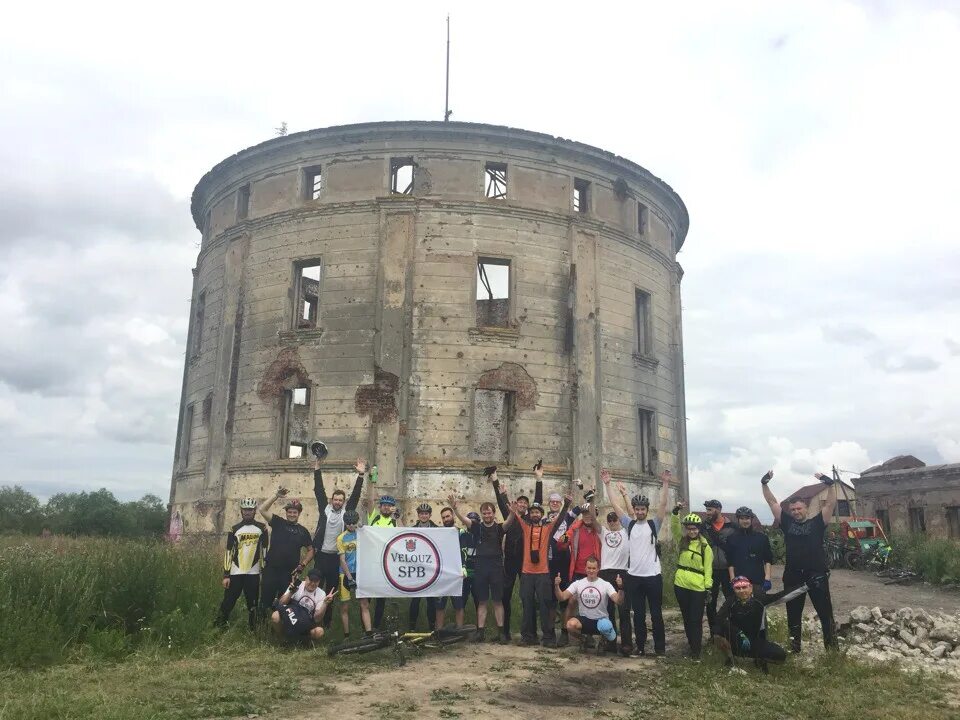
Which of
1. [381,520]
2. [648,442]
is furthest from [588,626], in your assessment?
[648,442]

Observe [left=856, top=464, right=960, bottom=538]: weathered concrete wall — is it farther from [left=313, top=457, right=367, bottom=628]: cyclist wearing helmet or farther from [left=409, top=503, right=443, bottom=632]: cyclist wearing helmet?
[left=313, top=457, right=367, bottom=628]: cyclist wearing helmet

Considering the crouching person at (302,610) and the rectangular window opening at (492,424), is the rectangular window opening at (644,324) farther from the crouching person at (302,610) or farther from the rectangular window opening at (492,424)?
the crouching person at (302,610)

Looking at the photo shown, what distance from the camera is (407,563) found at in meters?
9.03

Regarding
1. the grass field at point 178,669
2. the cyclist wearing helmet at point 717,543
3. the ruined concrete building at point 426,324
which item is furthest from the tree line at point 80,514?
the cyclist wearing helmet at point 717,543

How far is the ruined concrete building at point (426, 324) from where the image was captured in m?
17.5

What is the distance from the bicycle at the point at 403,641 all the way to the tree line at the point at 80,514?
3196cm

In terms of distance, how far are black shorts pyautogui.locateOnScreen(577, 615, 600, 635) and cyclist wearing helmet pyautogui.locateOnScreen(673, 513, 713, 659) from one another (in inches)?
42.3

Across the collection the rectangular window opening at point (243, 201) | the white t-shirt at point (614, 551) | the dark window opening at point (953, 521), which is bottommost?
the white t-shirt at point (614, 551)

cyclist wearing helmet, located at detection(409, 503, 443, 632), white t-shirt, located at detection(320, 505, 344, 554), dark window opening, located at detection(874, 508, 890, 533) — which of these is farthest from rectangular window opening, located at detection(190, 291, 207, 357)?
dark window opening, located at detection(874, 508, 890, 533)

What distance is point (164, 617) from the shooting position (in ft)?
27.7

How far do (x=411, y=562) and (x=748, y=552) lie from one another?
4.06 m

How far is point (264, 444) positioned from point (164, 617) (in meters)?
10.0

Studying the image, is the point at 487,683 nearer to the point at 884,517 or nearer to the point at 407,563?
the point at 407,563

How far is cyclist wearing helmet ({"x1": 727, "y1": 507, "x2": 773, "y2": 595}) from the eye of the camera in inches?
330
